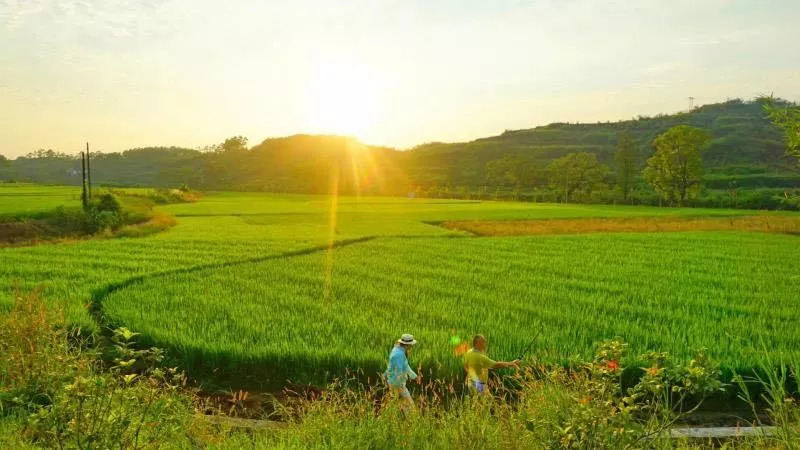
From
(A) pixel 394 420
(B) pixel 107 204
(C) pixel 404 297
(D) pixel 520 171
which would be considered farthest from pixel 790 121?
(D) pixel 520 171

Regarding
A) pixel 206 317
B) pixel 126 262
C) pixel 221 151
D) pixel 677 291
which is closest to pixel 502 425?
pixel 206 317

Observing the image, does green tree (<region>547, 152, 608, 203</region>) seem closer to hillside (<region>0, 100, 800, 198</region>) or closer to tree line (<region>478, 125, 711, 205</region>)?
tree line (<region>478, 125, 711, 205</region>)

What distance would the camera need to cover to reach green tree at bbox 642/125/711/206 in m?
70.9

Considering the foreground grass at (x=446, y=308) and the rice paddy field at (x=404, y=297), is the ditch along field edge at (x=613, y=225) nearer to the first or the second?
the rice paddy field at (x=404, y=297)

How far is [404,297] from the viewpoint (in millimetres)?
14148

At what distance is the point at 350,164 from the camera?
165 m

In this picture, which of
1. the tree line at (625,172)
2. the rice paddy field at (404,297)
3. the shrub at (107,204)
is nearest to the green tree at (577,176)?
the tree line at (625,172)

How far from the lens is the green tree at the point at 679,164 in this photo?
70.9 m

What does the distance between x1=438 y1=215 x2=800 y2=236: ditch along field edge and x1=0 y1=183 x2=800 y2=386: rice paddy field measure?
1035 cm

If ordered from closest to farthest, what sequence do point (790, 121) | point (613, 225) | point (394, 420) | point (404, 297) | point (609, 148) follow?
point (790, 121) < point (394, 420) < point (404, 297) < point (613, 225) < point (609, 148)

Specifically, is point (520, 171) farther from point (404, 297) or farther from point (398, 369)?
point (398, 369)

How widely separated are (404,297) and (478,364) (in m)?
7.13

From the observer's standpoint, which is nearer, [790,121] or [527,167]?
[790,121]

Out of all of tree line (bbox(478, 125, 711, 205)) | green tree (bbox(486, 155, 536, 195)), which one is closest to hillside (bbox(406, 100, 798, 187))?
green tree (bbox(486, 155, 536, 195))
